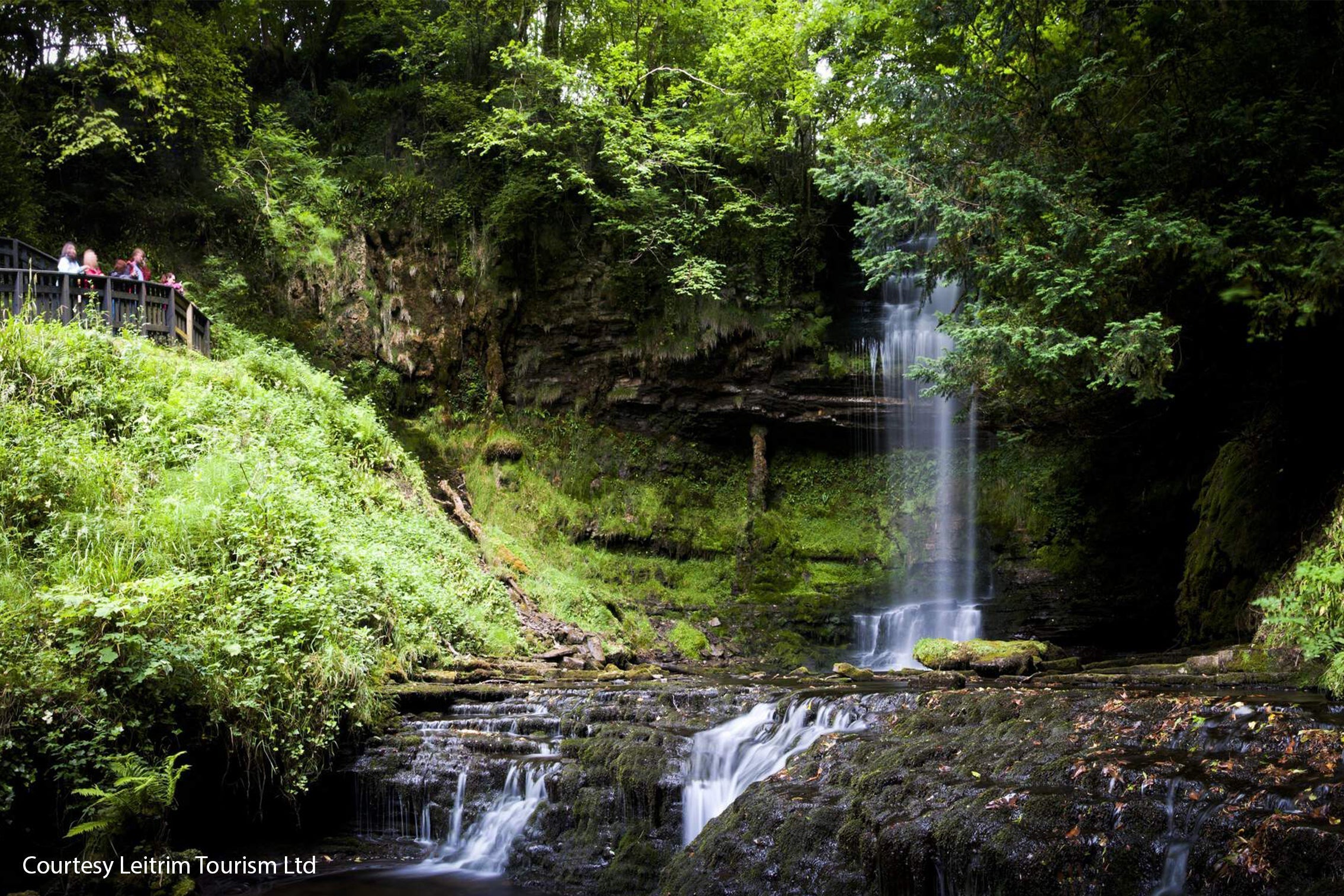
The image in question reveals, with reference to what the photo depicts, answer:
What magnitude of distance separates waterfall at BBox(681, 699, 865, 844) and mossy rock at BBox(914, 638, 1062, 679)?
9.91ft

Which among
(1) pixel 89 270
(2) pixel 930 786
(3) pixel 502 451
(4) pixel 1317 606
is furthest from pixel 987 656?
(1) pixel 89 270

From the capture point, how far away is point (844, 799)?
5.60 meters

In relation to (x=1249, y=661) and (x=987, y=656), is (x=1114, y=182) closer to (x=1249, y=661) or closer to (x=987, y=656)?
(x=1249, y=661)

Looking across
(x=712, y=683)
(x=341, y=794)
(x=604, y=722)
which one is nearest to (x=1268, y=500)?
(x=712, y=683)

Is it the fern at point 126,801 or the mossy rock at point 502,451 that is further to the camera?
the mossy rock at point 502,451

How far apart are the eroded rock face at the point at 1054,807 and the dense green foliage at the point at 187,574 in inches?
147

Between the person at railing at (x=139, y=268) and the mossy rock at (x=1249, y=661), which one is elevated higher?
the person at railing at (x=139, y=268)

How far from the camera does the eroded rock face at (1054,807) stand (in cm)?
430

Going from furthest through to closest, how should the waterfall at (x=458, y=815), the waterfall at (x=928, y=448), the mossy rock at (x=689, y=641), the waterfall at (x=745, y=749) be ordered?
the waterfall at (x=928, y=448), the mossy rock at (x=689, y=641), the waterfall at (x=458, y=815), the waterfall at (x=745, y=749)

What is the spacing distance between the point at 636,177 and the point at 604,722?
12.8m

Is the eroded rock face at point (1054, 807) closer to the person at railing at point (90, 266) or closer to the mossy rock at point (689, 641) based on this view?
the mossy rock at point (689, 641)

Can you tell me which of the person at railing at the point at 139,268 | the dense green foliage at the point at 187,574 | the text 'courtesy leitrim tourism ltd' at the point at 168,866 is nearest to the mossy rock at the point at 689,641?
the dense green foliage at the point at 187,574

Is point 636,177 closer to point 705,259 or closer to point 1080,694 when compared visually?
point 705,259

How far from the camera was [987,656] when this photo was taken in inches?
378
